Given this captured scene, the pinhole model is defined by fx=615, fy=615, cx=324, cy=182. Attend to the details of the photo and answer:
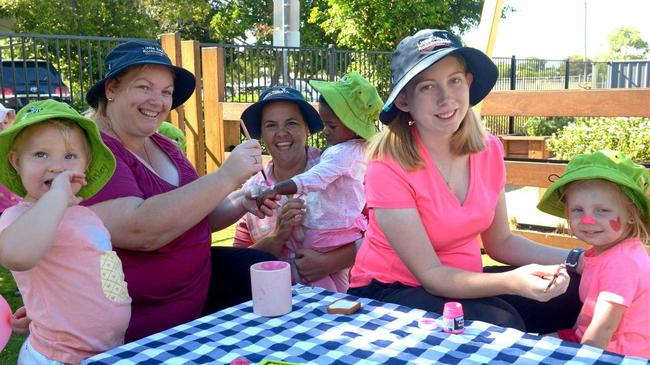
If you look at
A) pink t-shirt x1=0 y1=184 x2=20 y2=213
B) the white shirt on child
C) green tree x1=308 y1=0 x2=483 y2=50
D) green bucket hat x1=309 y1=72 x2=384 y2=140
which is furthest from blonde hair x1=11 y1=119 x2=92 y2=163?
green tree x1=308 y1=0 x2=483 y2=50

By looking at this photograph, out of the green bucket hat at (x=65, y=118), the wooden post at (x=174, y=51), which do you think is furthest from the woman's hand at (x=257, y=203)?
the wooden post at (x=174, y=51)

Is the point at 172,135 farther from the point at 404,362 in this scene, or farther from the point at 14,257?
the point at 404,362

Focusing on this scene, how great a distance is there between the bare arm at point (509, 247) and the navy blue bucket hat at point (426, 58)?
1.69ft

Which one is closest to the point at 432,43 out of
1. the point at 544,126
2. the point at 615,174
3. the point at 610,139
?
the point at 615,174

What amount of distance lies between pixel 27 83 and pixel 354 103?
4.19 metres

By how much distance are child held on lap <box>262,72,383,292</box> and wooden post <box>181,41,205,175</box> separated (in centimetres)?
412

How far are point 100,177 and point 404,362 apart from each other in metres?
1.16

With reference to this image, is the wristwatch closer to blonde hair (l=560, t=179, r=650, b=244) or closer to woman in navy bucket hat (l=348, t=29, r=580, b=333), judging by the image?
woman in navy bucket hat (l=348, t=29, r=580, b=333)

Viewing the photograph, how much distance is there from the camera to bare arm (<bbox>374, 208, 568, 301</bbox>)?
1886mm

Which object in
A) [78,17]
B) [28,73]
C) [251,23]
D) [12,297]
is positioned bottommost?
[12,297]

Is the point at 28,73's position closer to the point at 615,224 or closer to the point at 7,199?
the point at 7,199

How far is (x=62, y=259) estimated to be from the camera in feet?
5.87

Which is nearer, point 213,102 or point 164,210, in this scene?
point 164,210

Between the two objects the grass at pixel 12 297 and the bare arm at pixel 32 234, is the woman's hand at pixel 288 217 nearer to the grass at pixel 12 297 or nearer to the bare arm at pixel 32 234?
the bare arm at pixel 32 234
